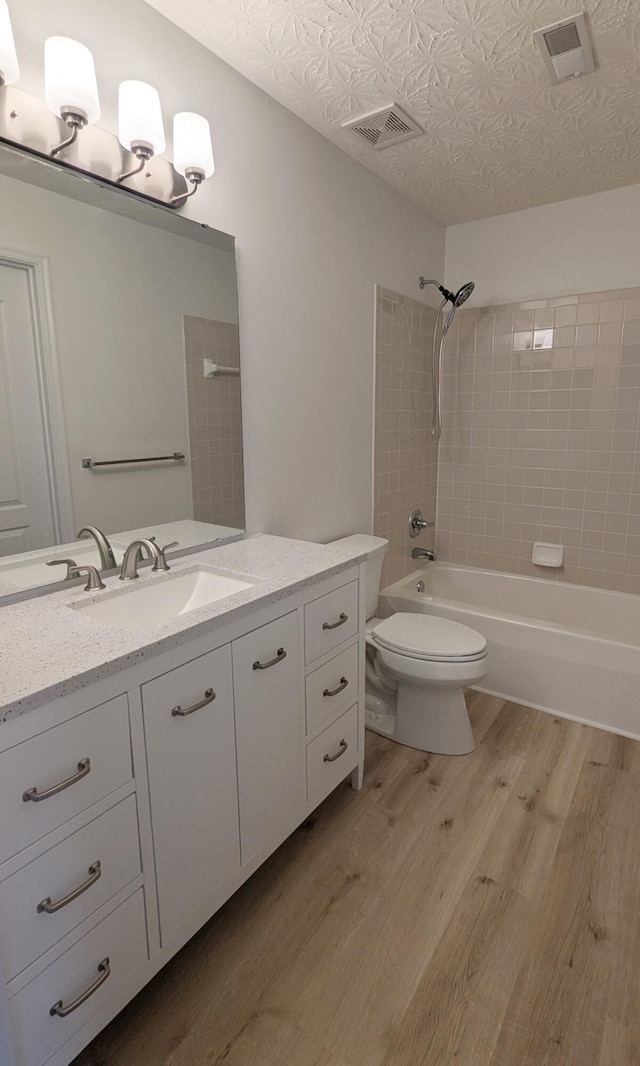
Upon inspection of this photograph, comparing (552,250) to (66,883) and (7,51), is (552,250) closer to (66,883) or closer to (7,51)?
(7,51)

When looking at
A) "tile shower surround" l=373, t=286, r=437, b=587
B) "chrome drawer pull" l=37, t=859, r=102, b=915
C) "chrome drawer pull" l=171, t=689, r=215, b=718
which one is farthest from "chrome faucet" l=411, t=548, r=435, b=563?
"chrome drawer pull" l=37, t=859, r=102, b=915

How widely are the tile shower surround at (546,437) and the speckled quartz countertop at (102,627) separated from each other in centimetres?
172

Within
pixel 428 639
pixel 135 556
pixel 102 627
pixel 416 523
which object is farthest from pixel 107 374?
pixel 416 523

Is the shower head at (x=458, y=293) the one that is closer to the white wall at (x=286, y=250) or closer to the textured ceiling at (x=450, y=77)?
the white wall at (x=286, y=250)

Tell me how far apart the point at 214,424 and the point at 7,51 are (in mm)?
964

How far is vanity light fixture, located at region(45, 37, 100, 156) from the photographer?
45.5 inches

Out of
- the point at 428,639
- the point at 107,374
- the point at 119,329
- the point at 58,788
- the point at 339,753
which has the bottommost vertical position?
the point at 339,753

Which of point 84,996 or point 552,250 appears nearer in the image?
point 84,996

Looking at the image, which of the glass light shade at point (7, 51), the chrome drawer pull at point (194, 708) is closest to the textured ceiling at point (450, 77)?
the glass light shade at point (7, 51)

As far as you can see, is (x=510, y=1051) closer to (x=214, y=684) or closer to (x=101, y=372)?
(x=214, y=684)

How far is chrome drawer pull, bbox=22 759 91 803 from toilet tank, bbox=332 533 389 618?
1.42 meters

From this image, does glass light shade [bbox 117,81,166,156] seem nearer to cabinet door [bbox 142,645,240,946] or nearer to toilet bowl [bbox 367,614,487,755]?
cabinet door [bbox 142,645,240,946]

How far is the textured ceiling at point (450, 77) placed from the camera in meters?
1.43

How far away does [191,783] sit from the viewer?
117cm
